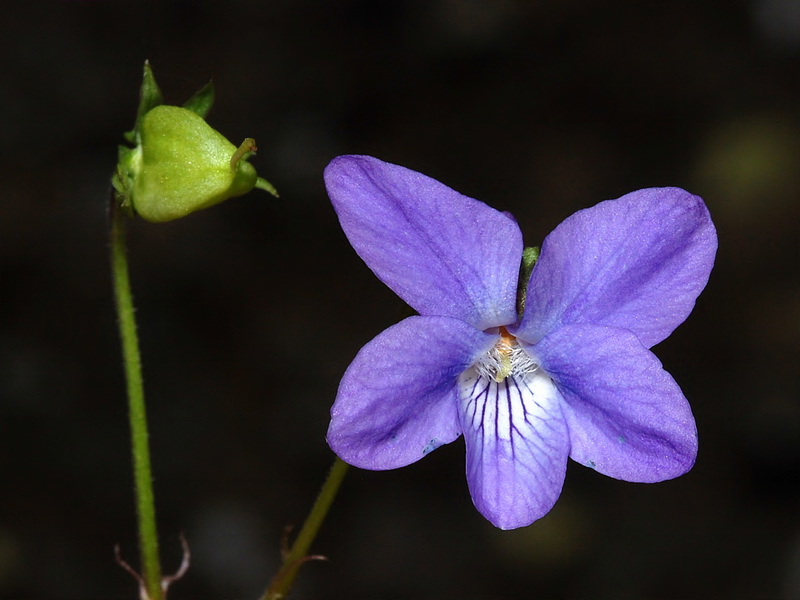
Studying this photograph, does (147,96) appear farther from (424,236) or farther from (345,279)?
(345,279)

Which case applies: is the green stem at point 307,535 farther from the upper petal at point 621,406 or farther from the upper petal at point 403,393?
the upper petal at point 621,406

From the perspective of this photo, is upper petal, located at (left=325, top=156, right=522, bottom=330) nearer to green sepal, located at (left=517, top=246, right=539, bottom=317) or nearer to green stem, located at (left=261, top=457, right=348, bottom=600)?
green sepal, located at (left=517, top=246, right=539, bottom=317)

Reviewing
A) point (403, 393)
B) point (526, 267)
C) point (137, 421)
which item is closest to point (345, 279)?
point (137, 421)

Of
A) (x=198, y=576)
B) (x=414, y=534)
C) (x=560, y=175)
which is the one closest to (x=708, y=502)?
(x=414, y=534)

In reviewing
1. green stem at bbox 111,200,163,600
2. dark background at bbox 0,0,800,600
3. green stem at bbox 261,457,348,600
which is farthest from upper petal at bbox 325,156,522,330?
dark background at bbox 0,0,800,600

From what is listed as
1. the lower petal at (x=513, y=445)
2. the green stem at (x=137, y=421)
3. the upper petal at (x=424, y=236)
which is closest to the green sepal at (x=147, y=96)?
the green stem at (x=137, y=421)

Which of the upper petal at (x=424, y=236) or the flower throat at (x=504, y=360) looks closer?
Result: the upper petal at (x=424, y=236)

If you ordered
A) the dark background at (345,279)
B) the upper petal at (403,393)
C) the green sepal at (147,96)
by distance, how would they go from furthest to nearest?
1. the dark background at (345,279)
2. the green sepal at (147,96)
3. the upper petal at (403,393)

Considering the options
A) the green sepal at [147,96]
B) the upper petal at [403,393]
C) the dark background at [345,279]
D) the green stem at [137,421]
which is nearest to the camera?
the upper petal at [403,393]
